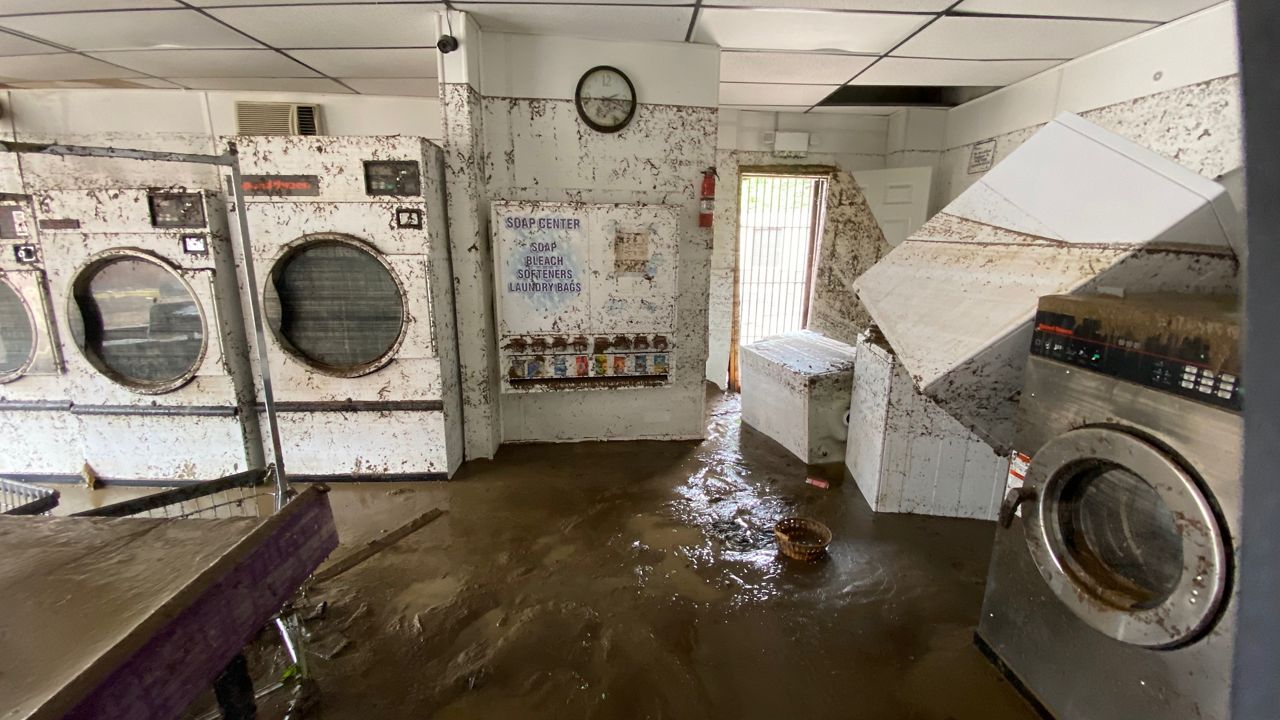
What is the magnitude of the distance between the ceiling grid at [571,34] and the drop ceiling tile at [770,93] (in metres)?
0.09

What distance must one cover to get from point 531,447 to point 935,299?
2594 mm

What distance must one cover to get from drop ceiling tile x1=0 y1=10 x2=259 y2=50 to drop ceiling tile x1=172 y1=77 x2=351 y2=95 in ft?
2.58

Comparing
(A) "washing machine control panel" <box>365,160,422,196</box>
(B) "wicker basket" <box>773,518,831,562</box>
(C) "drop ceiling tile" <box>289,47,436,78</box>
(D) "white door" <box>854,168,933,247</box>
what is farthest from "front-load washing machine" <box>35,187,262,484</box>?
(D) "white door" <box>854,168,933,247</box>

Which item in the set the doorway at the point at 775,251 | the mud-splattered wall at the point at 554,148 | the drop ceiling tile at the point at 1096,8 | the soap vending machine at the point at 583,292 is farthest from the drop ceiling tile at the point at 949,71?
the soap vending machine at the point at 583,292

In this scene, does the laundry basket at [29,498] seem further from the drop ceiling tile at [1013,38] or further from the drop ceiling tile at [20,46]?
the drop ceiling tile at [1013,38]

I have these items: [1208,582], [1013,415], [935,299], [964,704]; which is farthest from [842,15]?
[964,704]

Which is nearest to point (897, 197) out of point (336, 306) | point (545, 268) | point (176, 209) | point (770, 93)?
point (770, 93)

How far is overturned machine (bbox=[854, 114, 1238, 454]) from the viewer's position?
1435mm

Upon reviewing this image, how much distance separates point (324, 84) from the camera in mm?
3955

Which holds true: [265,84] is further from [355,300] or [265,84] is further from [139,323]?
[355,300]

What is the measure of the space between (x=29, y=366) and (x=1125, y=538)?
494 centimetres

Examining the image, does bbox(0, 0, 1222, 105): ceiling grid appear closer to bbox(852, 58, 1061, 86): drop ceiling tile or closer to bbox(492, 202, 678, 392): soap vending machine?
bbox(852, 58, 1061, 86): drop ceiling tile

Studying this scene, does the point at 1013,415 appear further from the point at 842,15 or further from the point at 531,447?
the point at 531,447

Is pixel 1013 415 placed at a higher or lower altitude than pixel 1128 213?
lower
